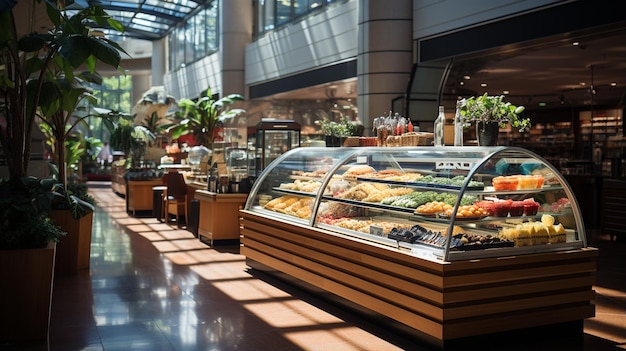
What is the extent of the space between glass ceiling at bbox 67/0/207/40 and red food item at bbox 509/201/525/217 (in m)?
20.5

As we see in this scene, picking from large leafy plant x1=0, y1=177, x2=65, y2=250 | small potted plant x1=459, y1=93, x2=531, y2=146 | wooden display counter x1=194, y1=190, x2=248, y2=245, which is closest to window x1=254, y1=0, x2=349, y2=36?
wooden display counter x1=194, y1=190, x2=248, y2=245

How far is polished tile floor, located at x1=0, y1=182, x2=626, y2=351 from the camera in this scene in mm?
4902

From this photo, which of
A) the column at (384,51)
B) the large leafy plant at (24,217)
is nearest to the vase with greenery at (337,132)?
the large leafy plant at (24,217)

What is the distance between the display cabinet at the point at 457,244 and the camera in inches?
186

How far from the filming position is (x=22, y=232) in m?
4.99

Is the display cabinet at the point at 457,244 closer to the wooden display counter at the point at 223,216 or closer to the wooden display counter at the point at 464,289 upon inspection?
the wooden display counter at the point at 464,289

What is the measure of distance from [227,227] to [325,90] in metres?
8.99

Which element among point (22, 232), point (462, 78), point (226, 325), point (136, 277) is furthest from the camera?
point (462, 78)

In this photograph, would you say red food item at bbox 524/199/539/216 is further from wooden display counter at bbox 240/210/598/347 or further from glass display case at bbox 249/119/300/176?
glass display case at bbox 249/119/300/176

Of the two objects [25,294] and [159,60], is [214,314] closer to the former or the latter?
[25,294]

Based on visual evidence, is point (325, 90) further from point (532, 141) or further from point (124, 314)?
point (124, 314)

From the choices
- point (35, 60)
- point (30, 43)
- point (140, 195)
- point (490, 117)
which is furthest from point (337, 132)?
point (140, 195)

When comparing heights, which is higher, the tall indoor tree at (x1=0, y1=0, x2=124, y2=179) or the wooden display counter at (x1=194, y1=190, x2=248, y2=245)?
the tall indoor tree at (x1=0, y1=0, x2=124, y2=179)

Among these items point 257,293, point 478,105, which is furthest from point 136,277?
point 478,105
